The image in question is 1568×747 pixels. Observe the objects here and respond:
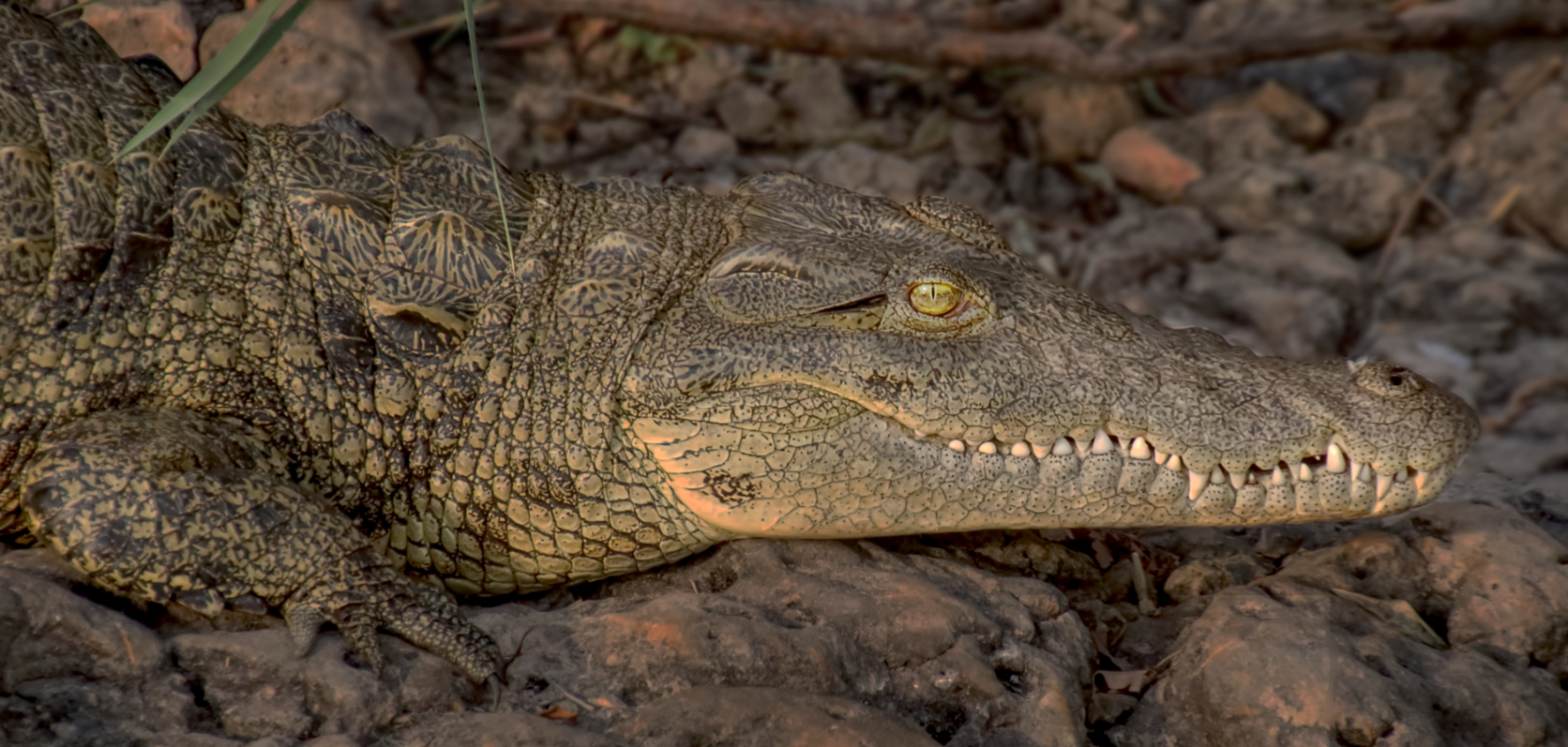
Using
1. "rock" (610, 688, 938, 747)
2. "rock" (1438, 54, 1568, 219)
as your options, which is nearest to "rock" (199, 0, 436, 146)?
"rock" (610, 688, 938, 747)

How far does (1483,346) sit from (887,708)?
4633 millimetres

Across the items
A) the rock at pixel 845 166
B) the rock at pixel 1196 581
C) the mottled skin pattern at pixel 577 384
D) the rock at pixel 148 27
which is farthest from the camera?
the rock at pixel 845 166

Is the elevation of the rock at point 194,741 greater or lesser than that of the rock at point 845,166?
lesser

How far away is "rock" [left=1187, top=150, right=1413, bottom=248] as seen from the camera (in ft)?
21.2

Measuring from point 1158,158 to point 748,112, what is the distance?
228cm

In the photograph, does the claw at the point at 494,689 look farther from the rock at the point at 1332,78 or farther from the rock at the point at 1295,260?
the rock at the point at 1332,78

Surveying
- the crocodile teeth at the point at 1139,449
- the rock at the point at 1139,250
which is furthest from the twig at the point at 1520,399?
the crocodile teeth at the point at 1139,449

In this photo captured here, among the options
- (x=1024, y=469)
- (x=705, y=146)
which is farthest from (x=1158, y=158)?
(x=1024, y=469)

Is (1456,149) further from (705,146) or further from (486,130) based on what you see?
(486,130)

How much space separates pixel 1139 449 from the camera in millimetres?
2861

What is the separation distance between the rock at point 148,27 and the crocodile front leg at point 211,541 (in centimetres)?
157

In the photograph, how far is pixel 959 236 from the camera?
3.26m

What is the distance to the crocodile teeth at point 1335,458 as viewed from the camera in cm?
283

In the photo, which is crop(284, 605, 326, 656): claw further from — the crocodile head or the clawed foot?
the crocodile head
